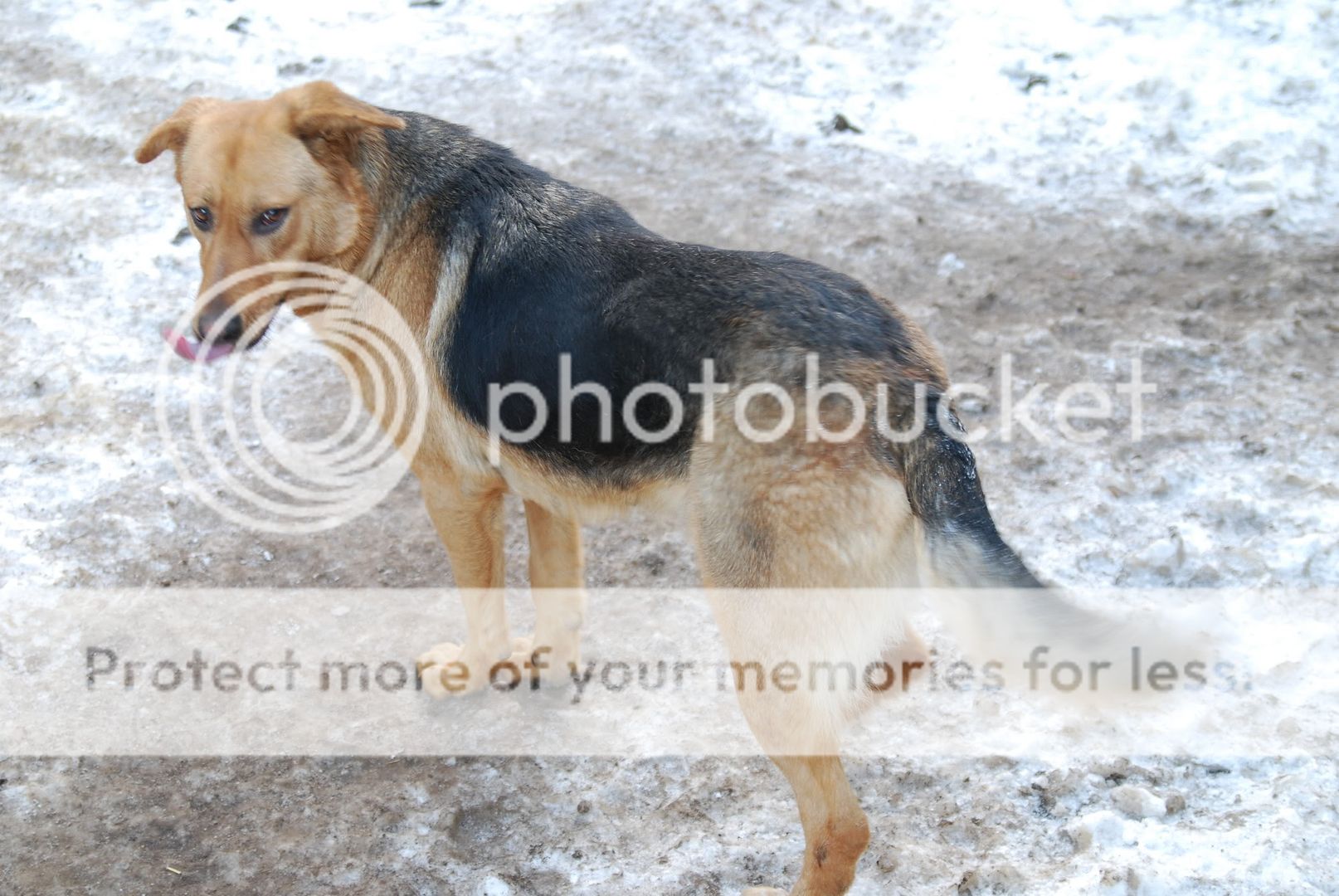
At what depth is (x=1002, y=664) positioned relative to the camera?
292 centimetres

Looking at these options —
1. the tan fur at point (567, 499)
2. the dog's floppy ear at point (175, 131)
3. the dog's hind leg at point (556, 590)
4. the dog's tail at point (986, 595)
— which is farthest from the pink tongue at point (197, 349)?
the dog's tail at point (986, 595)

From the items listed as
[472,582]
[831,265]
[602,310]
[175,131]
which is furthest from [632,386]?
[831,265]

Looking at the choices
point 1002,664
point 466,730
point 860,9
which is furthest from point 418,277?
point 860,9

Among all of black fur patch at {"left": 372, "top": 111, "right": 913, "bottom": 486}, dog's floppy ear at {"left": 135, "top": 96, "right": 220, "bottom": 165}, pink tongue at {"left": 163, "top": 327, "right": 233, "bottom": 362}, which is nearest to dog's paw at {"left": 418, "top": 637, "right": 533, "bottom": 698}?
black fur patch at {"left": 372, "top": 111, "right": 913, "bottom": 486}

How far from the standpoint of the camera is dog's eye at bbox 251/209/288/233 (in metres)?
3.72

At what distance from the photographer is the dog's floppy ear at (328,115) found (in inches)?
147

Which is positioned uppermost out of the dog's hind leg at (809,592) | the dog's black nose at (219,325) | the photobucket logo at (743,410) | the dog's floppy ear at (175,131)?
the dog's floppy ear at (175,131)

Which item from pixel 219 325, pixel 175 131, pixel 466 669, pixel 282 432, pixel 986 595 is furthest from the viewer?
pixel 282 432

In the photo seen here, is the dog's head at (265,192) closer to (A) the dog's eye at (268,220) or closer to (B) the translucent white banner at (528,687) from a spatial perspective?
(A) the dog's eye at (268,220)

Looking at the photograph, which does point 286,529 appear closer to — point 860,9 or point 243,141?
point 243,141

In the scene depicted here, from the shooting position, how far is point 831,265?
6.42 metres

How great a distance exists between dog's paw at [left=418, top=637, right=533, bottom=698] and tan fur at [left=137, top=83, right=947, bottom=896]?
0.4 inches

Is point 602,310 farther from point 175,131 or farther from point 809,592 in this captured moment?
point 175,131

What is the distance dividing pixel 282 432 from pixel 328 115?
2295mm
